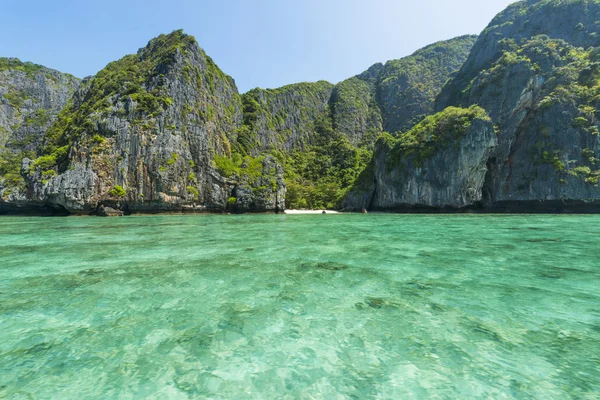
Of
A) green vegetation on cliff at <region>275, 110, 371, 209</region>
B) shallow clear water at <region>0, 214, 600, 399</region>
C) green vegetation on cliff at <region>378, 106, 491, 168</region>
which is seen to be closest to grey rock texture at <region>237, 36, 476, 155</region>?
green vegetation on cliff at <region>275, 110, 371, 209</region>

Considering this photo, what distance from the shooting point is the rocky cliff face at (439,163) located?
198ft

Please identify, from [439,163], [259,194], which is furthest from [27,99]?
[439,163]

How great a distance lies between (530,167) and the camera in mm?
58844

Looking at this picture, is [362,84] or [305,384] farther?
[362,84]

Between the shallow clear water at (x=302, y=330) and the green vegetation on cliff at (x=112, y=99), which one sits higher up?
the green vegetation on cliff at (x=112, y=99)

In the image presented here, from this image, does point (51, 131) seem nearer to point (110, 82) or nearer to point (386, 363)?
point (110, 82)

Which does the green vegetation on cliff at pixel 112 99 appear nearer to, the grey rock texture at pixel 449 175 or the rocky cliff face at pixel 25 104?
the rocky cliff face at pixel 25 104

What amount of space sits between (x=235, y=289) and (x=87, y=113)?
70.1m

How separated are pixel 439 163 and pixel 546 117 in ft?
75.2

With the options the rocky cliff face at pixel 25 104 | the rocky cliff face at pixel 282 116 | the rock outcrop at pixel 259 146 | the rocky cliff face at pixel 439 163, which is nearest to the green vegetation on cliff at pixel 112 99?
the rock outcrop at pixel 259 146

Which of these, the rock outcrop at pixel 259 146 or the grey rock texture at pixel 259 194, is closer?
the rock outcrop at pixel 259 146

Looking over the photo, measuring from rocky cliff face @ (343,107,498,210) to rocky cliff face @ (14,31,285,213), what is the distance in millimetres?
28792

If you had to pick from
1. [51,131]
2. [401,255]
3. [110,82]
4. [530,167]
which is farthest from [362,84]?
[401,255]

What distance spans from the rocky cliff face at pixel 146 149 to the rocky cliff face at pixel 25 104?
18.2 meters
